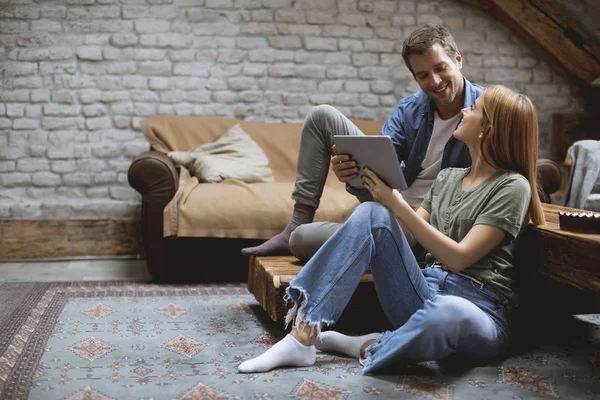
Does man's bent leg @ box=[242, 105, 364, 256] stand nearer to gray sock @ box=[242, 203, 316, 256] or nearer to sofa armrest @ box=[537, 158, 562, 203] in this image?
gray sock @ box=[242, 203, 316, 256]

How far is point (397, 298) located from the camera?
6.72ft

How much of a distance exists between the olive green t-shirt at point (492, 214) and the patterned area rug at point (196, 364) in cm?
30

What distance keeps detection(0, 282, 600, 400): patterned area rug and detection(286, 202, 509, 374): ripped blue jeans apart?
10 centimetres

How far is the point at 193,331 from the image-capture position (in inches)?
102

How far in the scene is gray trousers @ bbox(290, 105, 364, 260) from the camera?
2.61 meters

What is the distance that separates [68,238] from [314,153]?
8.00ft

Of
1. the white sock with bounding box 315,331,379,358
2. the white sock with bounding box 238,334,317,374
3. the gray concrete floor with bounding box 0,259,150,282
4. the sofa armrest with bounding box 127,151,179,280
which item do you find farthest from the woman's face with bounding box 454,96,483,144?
the gray concrete floor with bounding box 0,259,150,282

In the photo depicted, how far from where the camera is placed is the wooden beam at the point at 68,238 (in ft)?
14.5

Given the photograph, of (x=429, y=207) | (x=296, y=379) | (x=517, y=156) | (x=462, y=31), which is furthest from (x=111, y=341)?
(x=462, y=31)

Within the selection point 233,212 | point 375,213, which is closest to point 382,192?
point 375,213

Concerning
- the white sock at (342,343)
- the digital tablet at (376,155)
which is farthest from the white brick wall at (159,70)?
the digital tablet at (376,155)

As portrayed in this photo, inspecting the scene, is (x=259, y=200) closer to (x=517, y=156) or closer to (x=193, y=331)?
(x=193, y=331)

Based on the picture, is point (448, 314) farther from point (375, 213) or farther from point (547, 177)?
point (547, 177)

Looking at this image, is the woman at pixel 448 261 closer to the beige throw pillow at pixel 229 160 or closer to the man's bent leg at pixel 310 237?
the man's bent leg at pixel 310 237
